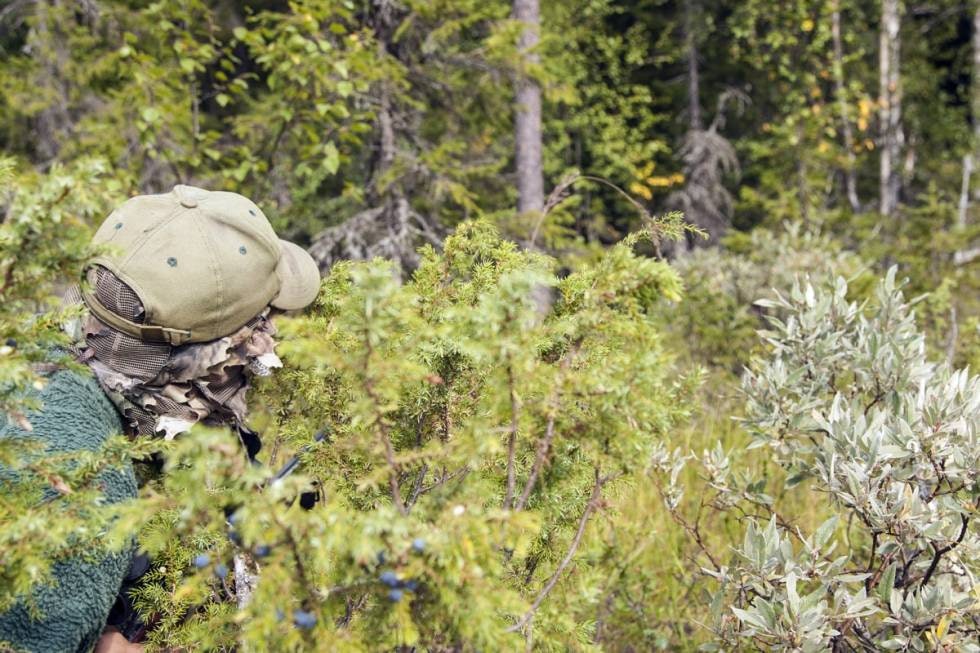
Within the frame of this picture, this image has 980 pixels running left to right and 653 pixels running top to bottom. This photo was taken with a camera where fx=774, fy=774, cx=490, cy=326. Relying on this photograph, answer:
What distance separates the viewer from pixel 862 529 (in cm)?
263

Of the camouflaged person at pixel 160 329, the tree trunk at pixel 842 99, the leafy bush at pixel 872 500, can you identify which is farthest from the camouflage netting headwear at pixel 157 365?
the tree trunk at pixel 842 99

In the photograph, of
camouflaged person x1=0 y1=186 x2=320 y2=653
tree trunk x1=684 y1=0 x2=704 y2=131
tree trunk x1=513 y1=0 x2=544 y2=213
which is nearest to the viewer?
camouflaged person x1=0 y1=186 x2=320 y2=653

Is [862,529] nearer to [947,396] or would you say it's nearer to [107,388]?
[947,396]

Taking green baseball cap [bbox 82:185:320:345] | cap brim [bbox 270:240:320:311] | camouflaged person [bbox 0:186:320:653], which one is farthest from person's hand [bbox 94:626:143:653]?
cap brim [bbox 270:240:320:311]

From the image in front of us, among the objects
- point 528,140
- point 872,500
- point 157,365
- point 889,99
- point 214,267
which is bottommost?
point 889,99

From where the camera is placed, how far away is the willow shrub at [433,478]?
1.01 m

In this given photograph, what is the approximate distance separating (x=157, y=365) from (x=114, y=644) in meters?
0.55

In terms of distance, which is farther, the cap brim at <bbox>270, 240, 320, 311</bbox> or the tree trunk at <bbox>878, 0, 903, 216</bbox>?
the tree trunk at <bbox>878, 0, 903, 216</bbox>

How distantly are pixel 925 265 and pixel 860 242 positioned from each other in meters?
2.66

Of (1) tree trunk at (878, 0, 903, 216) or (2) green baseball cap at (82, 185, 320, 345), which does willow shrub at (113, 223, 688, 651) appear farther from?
(1) tree trunk at (878, 0, 903, 216)

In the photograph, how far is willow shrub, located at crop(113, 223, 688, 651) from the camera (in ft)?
3.31

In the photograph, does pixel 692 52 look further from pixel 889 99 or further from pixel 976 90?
Answer: pixel 976 90

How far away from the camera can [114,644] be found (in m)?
1.50

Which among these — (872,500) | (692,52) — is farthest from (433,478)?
(692,52)
